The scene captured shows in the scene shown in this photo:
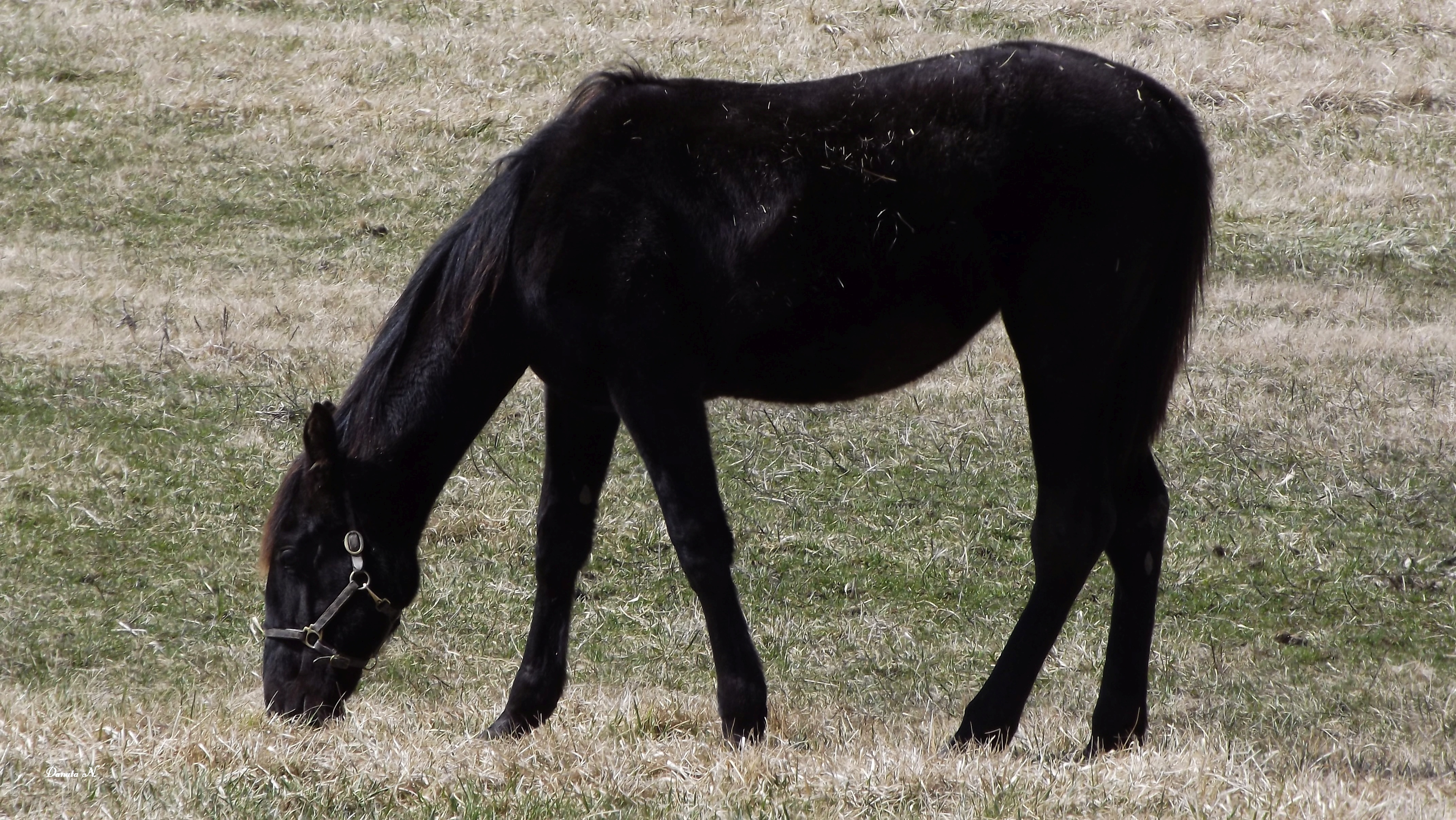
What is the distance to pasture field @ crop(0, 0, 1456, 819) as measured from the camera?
395 cm

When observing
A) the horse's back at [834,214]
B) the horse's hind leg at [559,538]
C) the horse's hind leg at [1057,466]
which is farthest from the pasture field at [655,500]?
the horse's back at [834,214]

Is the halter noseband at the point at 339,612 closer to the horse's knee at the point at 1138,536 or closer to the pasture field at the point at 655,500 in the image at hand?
the pasture field at the point at 655,500

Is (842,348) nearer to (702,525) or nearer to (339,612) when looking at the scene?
(702,525)

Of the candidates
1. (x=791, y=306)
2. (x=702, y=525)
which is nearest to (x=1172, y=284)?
(x=791, y=306)

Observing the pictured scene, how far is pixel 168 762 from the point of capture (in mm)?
3916

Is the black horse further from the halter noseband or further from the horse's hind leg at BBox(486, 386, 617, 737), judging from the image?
the horse's hind leg at BBox(486, 386, 617, 737)

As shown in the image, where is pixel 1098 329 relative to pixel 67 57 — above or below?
above

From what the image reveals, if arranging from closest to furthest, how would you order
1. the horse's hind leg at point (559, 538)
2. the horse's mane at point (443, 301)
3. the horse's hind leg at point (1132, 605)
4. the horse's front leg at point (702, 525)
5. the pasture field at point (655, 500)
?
the pasture field at point (655, 500) → the horse's front leg at point (702, 525) → the horse's mane at point (443, 301) → the horse's hind leg at point (1132, 605) → the horse's hind leg at point (559, 538)

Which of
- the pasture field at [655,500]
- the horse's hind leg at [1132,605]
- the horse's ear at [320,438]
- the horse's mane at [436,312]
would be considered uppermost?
the horse's mane at [436,312]

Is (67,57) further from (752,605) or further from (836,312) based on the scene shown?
(836,312)

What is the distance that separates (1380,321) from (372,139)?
1025 cm

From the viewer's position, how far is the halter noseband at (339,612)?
458 centimetres

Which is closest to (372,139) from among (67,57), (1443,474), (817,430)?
(67,57)

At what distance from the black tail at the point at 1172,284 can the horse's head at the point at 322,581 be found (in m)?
2.51
